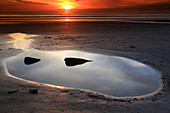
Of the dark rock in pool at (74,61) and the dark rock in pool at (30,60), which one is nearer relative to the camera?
the dark rock in pool at (74,61)

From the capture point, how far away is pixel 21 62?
6.30 meters

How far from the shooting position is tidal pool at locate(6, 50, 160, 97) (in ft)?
13.3

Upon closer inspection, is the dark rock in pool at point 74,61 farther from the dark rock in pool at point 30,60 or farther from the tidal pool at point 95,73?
the dark rock in pool at point 30,60

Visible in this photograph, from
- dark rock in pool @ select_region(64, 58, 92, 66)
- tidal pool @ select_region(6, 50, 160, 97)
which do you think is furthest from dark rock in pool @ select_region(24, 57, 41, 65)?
dark rock in pool @ select_region(64, 58, 92, 66)

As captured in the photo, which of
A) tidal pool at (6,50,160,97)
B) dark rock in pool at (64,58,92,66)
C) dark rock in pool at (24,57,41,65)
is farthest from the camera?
dark rock in pool at (24,57,41,65)

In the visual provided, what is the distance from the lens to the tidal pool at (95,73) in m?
4.06

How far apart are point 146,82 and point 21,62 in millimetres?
4777

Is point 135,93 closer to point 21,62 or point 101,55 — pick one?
point 101,55

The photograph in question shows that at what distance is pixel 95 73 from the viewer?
16.8 feet

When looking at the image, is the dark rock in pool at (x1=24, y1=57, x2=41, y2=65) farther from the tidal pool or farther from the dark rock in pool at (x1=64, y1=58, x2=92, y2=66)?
the dark rock in pool at (x1=64, y1=58, x2=92, y2=66)

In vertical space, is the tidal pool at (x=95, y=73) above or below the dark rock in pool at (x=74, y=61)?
below

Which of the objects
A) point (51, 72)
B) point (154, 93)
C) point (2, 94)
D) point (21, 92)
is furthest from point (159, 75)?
point (2, 94)

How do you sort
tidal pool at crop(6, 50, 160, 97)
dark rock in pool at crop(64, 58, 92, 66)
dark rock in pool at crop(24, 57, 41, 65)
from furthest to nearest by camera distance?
dark rock in pool at crop(24, 57, 41, 65)
dark rock in pool at crop(64, 58, 92, 66)
tidal pool at crop(6, 50, 160, 97)

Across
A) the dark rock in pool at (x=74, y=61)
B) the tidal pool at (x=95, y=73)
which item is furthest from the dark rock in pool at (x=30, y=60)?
the dark rock in pool at (x=74, y=61)
